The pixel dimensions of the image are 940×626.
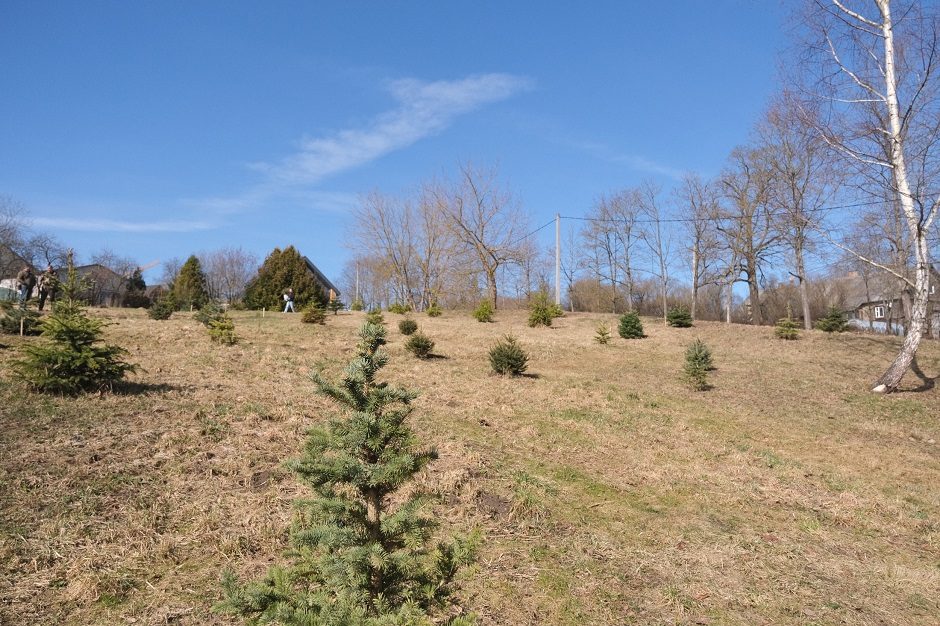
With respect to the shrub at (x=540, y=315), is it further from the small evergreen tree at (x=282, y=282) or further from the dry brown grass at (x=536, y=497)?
the small evergreen tree at (x=282, y=282)

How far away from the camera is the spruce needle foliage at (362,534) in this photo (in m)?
2.35

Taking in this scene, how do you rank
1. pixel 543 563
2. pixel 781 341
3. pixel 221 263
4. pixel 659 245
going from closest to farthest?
pixel 543 563 → pixel 781 341 → pixel 659 245 → pixel 221 263

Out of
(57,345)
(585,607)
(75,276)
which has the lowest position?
(585,607)

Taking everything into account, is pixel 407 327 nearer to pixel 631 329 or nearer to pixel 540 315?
pixel 540 315

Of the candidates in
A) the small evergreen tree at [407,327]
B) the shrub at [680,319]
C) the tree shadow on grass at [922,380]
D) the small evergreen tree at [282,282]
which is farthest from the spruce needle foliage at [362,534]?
the small evergreen tree at [282,282]

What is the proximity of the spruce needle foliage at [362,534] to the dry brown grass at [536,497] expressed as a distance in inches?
13.3

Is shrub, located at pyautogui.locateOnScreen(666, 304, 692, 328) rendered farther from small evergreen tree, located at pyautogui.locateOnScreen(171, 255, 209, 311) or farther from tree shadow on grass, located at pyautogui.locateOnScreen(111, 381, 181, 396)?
small evergreen tree, located at pyautogui.locateOnScreen(171, 255, 209, 311)

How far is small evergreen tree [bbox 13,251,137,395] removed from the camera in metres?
6.85

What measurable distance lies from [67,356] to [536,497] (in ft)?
19.9

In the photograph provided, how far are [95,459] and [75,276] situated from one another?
3.32 metres

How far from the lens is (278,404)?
26.2ft

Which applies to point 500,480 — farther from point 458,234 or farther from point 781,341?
point 458,234

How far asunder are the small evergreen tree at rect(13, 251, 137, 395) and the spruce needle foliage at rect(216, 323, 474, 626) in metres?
5.93

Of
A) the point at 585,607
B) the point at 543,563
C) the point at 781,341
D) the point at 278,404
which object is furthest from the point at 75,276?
the point at 781,341
